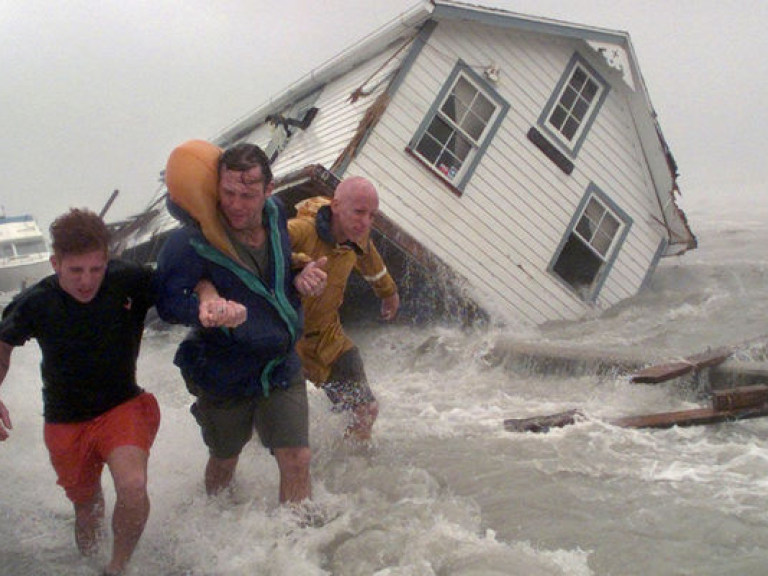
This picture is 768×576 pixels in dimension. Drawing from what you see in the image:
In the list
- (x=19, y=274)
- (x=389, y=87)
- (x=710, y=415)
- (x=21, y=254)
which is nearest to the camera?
(x=710, y=415)

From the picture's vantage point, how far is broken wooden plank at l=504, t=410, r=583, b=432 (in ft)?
18.5

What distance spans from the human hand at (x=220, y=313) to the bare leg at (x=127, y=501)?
859 mm

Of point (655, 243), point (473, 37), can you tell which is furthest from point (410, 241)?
point (655, 243)

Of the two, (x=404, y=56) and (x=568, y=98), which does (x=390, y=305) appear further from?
(x=568, y=98)

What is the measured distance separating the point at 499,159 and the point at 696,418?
6.36m

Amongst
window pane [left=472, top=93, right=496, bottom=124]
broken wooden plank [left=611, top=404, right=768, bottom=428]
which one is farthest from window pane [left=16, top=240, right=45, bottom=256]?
broken wooden plank [left=611, top=404, right=768, bottom=428]

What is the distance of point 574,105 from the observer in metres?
11.9

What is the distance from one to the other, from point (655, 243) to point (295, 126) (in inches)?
260

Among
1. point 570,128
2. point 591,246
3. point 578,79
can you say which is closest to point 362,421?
point 591,246

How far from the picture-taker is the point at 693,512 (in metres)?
4.00

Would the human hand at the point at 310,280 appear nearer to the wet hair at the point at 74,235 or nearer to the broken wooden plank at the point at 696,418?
the wet hair at the point at 74,235

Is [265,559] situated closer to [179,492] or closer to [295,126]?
[179,492]

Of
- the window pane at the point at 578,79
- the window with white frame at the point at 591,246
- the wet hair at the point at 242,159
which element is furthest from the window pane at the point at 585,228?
the wet hair at the point at 242,159

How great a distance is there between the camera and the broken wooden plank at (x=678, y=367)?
6.15 meters
